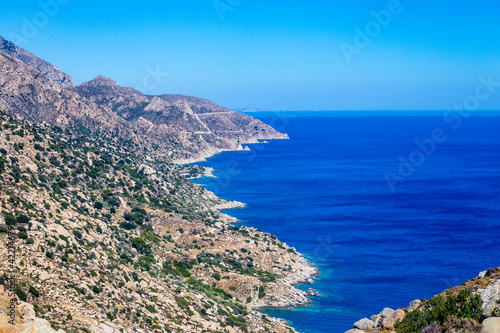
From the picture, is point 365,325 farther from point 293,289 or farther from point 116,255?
point 293,289

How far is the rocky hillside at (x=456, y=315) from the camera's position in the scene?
1989 cm

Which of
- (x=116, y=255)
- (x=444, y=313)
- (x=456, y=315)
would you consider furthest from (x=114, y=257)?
(x=456, y=315)

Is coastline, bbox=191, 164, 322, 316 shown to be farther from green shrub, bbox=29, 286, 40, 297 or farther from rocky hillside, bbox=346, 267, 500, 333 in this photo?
rocky hillside, bbox=346, 267, 500, 333

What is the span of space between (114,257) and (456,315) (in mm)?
32862

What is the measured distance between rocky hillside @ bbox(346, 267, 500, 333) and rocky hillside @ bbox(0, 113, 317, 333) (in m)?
17.8

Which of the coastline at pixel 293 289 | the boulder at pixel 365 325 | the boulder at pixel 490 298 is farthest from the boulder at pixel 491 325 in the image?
the coastline at pixel 293 289

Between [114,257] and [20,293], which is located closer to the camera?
[20,293]

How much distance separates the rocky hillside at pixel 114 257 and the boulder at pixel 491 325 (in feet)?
69.9

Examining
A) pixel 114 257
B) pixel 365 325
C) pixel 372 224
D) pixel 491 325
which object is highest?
pixel 372 224

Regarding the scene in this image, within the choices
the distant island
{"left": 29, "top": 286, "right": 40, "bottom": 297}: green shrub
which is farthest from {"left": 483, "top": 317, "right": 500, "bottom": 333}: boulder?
{"left": 29, "top": 286, "right": 40, "bottom": 297}: green shrub

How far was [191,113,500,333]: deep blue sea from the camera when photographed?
66188 mm

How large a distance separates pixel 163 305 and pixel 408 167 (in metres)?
162

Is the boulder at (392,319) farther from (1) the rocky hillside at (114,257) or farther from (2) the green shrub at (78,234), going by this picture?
(2) the green shrub at (78,234)

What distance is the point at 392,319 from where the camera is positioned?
82.4 ft
